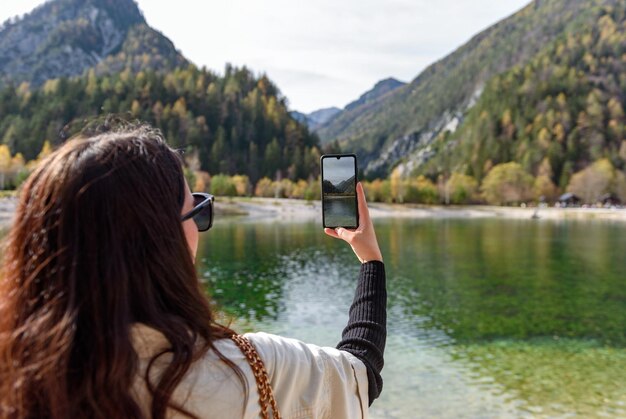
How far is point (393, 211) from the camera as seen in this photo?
8969cm

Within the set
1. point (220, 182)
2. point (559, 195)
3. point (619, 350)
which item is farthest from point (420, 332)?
point (559, 195)

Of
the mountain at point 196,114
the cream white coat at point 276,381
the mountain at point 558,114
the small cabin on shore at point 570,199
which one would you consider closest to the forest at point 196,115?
the mountain at point 196,114

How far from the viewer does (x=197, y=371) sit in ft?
4.06

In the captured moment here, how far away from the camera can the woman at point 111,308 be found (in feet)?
3.89

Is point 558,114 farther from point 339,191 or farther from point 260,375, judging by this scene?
point 260,375

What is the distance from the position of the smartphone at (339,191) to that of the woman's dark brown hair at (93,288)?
737 mm

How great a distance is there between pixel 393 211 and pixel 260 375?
293ft

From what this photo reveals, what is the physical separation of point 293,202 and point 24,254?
275 ft

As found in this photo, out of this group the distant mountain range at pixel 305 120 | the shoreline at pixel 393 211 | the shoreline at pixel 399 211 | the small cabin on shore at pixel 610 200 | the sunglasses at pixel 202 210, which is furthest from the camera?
the distant mountain range at pixel 305 120

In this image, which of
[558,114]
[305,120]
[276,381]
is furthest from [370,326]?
[558,114]

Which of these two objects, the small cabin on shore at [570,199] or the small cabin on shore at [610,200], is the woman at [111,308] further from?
the small cabin on shore at [570,199]

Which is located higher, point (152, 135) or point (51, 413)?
point (152, 135)

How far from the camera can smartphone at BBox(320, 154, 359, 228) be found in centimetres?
194

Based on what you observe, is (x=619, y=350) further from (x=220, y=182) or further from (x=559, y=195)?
(x=559, y=195)
